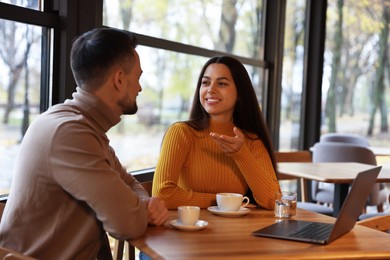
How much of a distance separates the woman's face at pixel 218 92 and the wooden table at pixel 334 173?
3.86 feet

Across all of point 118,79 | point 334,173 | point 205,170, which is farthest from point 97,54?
point 334,173

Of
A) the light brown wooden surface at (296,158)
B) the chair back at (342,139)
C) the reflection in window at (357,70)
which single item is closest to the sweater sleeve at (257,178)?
the light brown wooden surface at (296,158)

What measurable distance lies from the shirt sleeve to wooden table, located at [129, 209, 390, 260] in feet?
0.27

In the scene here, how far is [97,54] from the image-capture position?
1.84 m

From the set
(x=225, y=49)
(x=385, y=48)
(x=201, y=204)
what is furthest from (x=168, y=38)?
(x=385, y=48)

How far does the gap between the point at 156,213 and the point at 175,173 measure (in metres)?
0.54

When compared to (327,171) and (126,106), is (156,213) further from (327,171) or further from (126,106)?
(327,171)

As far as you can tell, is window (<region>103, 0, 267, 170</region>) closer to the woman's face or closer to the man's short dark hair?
the woman's face

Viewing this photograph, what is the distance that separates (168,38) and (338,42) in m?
3.24

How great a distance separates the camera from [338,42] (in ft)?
21.7

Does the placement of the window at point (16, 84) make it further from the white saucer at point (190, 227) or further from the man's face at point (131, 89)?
the white saucer at point (190, 227)

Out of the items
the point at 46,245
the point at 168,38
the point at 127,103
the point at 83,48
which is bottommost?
the point at 46,245

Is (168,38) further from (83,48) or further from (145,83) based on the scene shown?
(83,48)

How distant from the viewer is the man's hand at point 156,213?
1.86 meters
